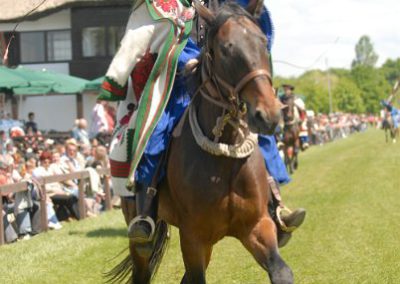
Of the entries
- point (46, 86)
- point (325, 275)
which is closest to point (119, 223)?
point (325, 275)

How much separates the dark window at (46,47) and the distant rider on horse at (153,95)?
31.8 m

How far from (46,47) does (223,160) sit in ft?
109

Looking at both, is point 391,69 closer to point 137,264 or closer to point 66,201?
point 66,201

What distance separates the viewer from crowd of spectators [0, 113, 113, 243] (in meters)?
12.5

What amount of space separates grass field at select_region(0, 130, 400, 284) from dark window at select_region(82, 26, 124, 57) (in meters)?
22.4

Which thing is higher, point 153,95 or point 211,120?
point 153,95

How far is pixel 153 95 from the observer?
6195mm

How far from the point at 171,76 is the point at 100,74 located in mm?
31729

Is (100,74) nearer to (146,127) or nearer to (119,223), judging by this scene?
(119,223)

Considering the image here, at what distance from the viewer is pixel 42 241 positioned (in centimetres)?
1205

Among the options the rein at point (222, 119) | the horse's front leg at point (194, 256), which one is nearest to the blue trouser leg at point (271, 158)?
the rein at point (222, 119)

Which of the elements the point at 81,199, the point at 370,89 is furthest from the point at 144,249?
the point at 370,89

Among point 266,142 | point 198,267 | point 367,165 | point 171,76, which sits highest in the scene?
point 171,76

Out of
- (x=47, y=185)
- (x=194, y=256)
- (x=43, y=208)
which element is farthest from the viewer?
(x=47, y=185)
